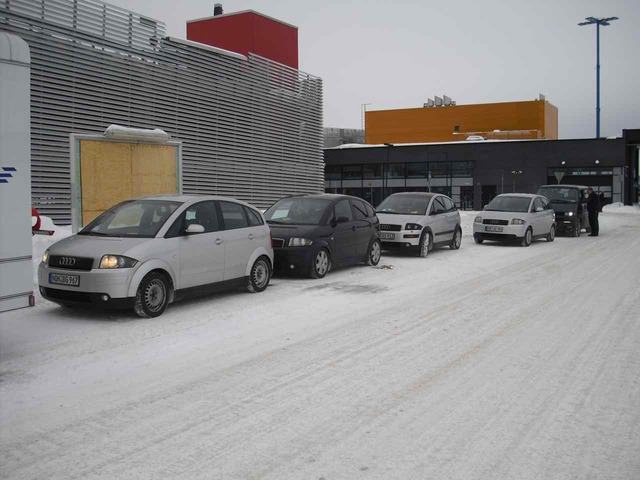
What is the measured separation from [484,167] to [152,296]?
56267 millimetres

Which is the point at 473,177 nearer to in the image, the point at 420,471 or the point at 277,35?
the point at 277,35

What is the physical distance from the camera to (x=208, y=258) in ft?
30.4

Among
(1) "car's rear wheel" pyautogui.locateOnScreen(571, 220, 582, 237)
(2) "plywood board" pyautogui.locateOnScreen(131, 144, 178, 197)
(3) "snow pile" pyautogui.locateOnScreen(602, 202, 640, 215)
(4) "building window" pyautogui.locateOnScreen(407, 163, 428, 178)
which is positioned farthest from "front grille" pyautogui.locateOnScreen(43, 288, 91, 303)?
(4) "building window" pyautogui.locateOnScreen(407, 163, 428, 178)

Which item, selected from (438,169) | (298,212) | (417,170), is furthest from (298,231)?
(417,170)

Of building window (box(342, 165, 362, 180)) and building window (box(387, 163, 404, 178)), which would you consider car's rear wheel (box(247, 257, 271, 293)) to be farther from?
building window (box(342, 165, 362, 180))

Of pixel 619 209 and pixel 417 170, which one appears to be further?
pixel 417 170

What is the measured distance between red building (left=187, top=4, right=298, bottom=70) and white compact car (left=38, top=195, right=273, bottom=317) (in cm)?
2248

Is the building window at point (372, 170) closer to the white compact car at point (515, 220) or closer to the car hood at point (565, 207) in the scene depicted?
the car hood at point (565, 207)

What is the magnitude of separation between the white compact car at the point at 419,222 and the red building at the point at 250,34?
664 inches

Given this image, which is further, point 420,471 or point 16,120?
point 16,120

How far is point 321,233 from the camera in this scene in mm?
11992

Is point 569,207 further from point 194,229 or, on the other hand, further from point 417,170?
point 417,170

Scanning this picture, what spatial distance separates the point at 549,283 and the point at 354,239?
3832 millimetres

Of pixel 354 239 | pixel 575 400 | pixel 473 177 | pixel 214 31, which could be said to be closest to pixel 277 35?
pixel 214 31
